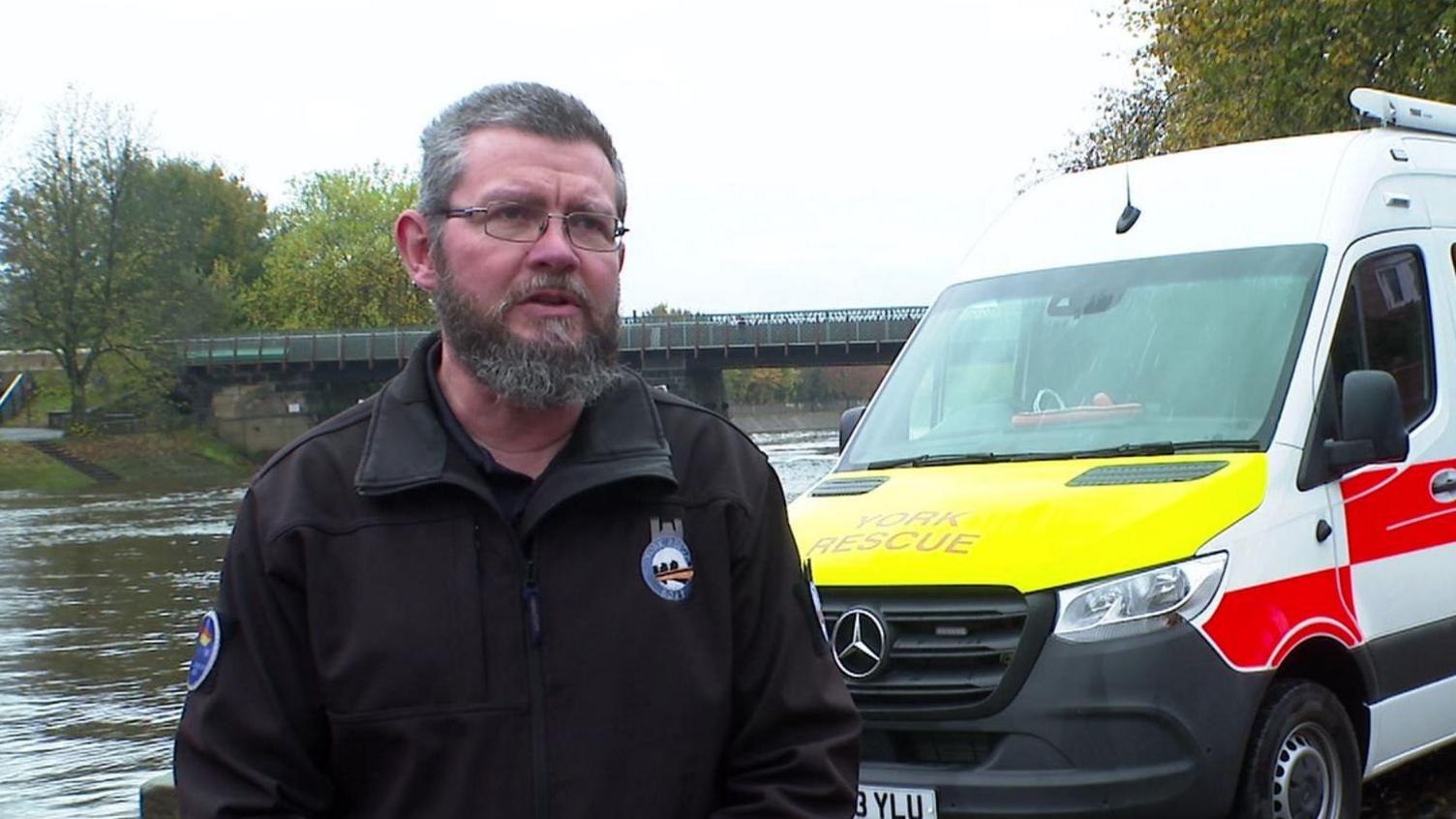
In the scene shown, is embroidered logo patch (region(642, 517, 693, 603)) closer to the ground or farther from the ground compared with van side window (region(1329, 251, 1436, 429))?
closer to the ground

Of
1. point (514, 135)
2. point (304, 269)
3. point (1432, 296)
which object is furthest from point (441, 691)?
point (304, 269)

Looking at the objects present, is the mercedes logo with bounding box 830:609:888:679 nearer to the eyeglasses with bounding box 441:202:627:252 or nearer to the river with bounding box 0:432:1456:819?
the river with bounding box 0:432:1456:819

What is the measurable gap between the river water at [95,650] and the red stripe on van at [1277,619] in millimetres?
6045

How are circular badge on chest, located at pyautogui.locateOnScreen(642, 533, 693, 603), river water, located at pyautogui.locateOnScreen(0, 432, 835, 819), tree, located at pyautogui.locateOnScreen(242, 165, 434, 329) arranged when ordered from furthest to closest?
1. tree, located at pyautogui.locateOnScreen(242, 165, 434, 329)
2. river water, located at pyautogui.locateOnScreen(0, 432, 835, 819)
3. circular badge on chest, located at pyautogui.locateOnScreen(642, 533, 693, 603)

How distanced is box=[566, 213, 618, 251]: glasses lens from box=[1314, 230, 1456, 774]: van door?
3823mm

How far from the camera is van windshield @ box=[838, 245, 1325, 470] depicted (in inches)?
242

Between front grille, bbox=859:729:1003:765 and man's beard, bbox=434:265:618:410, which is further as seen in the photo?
front grille, bbox=859:729:1003:765

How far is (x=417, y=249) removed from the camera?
2.95 m

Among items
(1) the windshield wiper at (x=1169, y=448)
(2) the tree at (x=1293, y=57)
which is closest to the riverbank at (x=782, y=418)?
(2) the tree at (x=1293, y=57)

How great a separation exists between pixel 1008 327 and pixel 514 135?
14.7 feet

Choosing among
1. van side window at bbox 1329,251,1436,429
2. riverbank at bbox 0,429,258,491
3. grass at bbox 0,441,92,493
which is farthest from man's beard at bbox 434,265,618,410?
riverbank at bbox 0,429,258,491

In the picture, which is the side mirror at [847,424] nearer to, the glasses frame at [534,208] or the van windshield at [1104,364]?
the van windshield at [1104,364]

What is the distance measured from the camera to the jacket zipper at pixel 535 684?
103 inches

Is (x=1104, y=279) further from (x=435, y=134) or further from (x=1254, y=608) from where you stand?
(x=435, y=134)
